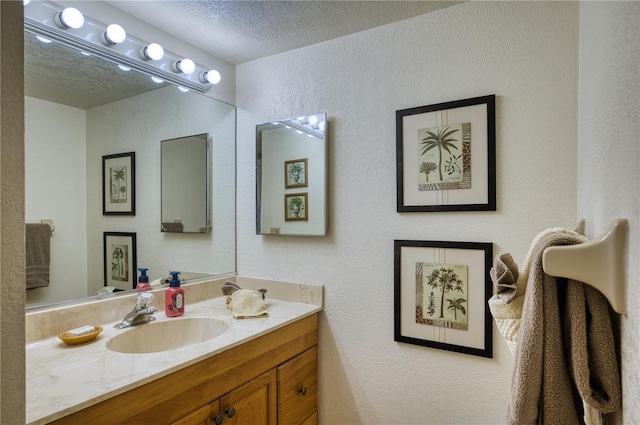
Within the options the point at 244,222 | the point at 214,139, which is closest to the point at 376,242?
the point at 244,222

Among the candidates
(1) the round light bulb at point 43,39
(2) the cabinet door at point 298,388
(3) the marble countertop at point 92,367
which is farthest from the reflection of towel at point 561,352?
(1) the round light bulb at point 43,39

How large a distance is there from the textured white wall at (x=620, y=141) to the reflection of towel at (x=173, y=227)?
175 centimetres

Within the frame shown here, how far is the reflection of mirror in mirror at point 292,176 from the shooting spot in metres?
1.79

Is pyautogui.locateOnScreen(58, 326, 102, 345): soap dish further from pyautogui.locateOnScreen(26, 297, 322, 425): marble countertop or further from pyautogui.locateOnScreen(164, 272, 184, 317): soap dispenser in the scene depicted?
pyautogui.locateOnScreen(164, 272, 184, 317): soap dispenser

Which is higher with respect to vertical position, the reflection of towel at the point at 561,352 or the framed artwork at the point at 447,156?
the framed artwork at the point at 447,156

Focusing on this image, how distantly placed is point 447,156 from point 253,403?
1.30 metres

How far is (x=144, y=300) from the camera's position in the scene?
5.01ft

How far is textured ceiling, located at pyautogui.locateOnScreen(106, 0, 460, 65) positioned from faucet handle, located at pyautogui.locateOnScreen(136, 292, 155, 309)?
1.27 m

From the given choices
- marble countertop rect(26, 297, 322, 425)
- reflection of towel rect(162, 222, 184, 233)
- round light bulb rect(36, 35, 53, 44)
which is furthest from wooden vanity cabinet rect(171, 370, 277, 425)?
round light bulb rect(36, 35, 53, 44)

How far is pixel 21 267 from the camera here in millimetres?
570

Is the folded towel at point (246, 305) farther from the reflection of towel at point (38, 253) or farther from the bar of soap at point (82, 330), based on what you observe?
the reflection of towel at point (38, 253)

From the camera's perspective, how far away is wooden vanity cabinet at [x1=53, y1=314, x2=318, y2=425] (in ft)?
3.30

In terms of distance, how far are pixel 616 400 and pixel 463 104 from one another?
120cm

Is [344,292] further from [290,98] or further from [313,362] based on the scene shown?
[290,98]
